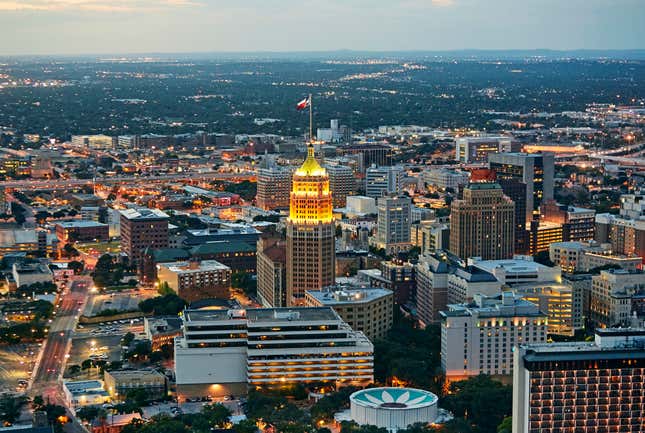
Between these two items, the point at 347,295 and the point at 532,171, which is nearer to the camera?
the point at 347,295

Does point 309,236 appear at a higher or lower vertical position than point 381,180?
higher

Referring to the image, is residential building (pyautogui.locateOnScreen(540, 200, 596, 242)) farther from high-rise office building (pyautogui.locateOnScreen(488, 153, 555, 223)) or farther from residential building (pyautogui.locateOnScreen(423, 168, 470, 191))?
residential building (pyautogui.locateOnScreen(423, 168, 470, 191))

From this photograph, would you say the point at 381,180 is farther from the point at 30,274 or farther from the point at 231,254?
the point at 30,274

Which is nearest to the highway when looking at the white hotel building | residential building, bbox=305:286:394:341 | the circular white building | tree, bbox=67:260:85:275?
tree, bbox=67:260:85:275

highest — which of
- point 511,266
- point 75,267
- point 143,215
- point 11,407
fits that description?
point 143,215

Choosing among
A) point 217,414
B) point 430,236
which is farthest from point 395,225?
point 217,414

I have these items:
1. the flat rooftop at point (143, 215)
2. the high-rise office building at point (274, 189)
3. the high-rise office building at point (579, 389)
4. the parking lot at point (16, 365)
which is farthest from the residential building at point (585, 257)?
the high-rise office building at point (579, 389)

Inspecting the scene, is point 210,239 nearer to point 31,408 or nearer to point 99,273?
point 99,273
